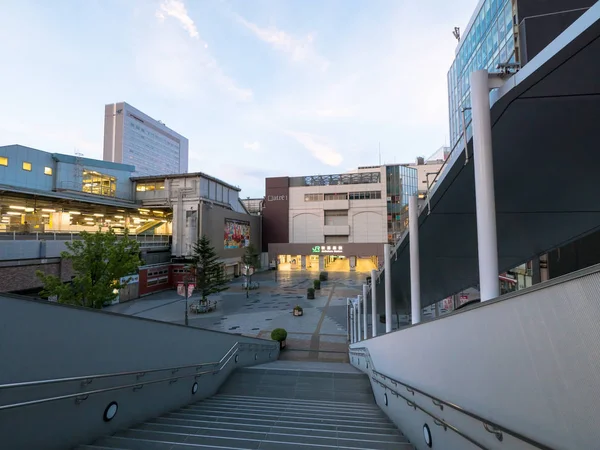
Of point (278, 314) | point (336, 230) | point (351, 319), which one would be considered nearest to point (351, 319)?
point (351, 319)

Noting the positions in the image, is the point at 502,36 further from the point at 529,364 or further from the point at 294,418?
the point at 294,418

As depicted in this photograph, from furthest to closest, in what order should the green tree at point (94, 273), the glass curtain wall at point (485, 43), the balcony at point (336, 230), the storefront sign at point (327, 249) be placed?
the balcony at point (336, 230) < the storefront sign at point (327, 249) < the glass curtain wall at point (485, 43) < the green tree at point (94, 273)

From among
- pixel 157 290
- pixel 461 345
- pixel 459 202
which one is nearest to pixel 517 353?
pixel 461 345

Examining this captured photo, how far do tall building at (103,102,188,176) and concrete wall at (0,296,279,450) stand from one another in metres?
93.3

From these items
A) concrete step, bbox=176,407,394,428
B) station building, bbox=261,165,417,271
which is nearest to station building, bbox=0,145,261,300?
station building, bbox=261,165,417,271

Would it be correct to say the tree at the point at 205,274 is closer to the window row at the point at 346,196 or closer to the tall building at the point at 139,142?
the window row at the point at 346,196

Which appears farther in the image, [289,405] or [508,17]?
[508,17]

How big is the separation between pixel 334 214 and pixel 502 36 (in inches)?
1156

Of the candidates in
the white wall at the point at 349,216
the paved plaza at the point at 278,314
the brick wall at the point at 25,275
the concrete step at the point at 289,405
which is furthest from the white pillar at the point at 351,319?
the white wall at the point at 349,216

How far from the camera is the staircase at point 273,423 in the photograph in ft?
11.1

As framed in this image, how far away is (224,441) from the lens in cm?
341

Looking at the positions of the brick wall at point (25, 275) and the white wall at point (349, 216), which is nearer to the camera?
the brick wall at point (25, 275)

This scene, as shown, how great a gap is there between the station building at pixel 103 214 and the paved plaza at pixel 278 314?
440 cm

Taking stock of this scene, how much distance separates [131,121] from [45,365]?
121 meters
